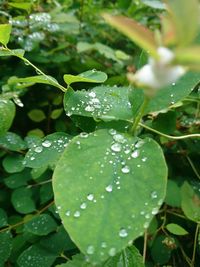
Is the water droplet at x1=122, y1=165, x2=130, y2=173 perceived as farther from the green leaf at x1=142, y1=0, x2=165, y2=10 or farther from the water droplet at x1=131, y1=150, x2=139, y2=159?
the green leaf at x1=142, y1=0, x2=165, y2=10

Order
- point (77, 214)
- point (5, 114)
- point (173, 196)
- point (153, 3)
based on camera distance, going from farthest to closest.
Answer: point (153, 3), point (173, 196), point (5, 114), point (77, 214)

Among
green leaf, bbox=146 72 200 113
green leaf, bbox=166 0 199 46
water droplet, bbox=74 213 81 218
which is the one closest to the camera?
green leaf, bbox=166 0 199 46

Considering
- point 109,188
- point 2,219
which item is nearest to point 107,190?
point 109,188

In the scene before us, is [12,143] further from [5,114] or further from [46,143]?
[46,143]

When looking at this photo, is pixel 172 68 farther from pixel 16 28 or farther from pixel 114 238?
pixel 16 28

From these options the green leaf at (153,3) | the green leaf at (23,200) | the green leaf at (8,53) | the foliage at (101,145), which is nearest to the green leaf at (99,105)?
the foliage at (101,145)

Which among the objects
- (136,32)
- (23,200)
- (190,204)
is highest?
(136,32)

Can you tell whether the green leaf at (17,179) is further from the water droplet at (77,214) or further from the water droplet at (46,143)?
the water droplet at (77,214)

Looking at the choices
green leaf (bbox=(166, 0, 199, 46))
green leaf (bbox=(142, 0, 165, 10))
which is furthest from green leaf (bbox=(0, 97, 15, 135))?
green leaf (bbox=(142, 0, 165, 10))
